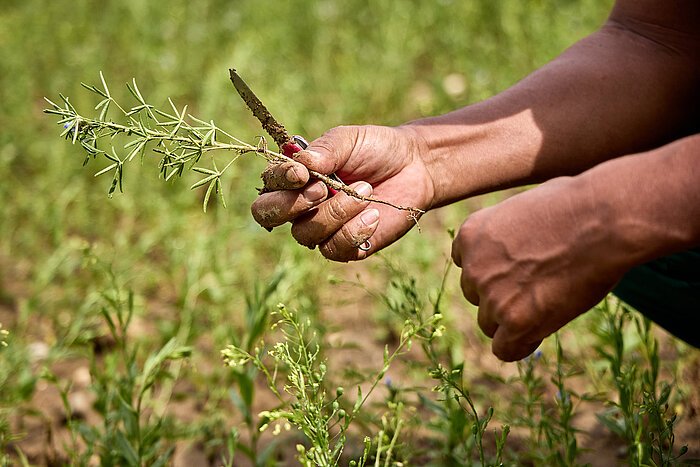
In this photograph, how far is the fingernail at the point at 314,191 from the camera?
1479 millimetres

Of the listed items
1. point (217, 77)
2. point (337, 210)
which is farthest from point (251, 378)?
point (217, 77)

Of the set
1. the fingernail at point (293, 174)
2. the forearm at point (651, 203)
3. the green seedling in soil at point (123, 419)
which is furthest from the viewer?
the green seedling in soil at point (123, 419)

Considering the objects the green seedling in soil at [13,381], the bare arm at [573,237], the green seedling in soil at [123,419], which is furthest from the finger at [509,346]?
the green seedling in soil at [13,381]

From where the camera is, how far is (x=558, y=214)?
1.22 m

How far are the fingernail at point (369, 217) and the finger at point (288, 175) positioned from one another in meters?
0.19

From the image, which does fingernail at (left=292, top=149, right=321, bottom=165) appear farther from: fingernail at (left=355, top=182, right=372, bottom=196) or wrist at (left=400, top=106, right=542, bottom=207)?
wrist at (left=400, top=106, right=542, bottom=207)

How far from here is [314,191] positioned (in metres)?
1.48

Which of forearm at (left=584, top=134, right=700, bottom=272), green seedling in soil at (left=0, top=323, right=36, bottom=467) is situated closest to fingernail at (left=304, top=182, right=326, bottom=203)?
forearm at (left=584, top=134, right=700, bottom=272)

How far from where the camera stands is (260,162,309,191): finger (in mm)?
1396

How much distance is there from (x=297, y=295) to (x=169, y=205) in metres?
1.14

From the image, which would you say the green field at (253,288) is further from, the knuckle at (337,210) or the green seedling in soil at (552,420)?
the knuckle at (337,210)

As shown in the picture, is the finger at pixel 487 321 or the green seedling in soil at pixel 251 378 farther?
the green seedling in soil at pixel 251 378

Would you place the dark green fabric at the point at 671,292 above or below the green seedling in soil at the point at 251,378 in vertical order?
below

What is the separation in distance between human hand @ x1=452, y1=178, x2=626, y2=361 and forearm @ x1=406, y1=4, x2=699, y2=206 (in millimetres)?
505
